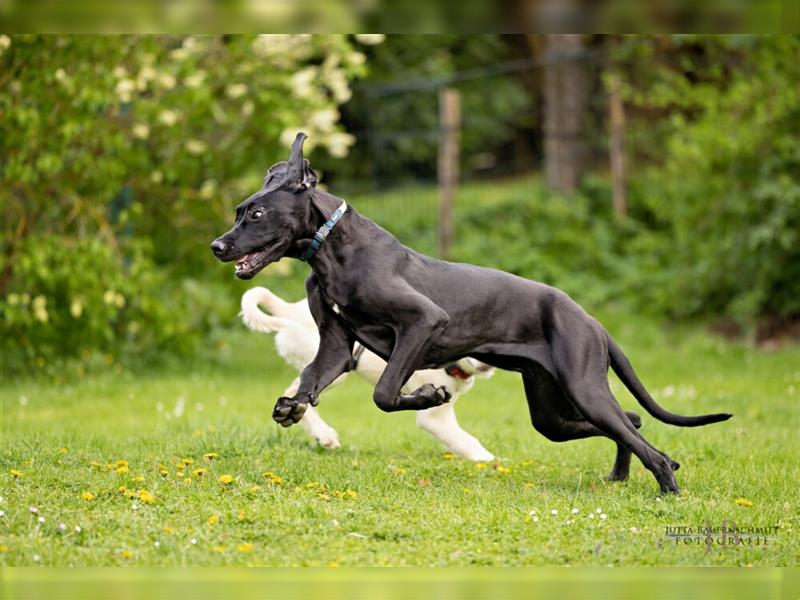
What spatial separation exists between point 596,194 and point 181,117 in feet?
29.7

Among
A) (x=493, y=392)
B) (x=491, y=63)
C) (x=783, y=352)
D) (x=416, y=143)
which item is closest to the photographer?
(x=493, y=392)

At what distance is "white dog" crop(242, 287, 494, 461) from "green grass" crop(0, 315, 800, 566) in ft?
0.45

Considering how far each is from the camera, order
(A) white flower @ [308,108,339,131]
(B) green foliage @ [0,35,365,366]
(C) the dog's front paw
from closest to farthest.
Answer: (C) the dog's front paw
(B) green foliage @ [0,35,365,366]
(A) white flower @ [308,108,339,131]

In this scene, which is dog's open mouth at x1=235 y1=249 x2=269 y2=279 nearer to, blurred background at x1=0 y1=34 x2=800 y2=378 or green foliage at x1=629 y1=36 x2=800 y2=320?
blurred background at x1=0 y1=34 x2=800 y2=378

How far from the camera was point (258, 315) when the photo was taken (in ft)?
24.6

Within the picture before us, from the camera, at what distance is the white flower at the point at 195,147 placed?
12.4 meters

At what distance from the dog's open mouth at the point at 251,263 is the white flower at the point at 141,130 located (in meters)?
6.46

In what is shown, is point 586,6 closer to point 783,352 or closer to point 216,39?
point 216,39

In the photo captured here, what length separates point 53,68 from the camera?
35.1 feet

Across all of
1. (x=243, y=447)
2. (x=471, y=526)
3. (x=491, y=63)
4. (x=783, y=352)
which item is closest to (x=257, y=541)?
(x=471, y=526)

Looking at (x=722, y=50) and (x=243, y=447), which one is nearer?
(x=243, y=447)

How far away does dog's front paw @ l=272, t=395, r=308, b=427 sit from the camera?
18.6 feet

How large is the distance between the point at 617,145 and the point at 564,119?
221 centimetres

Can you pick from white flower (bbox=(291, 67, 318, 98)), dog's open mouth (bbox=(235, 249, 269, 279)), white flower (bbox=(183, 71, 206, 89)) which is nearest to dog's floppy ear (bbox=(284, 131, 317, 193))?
dog's open mouth (bbox=(235, 249, 269, 279))
